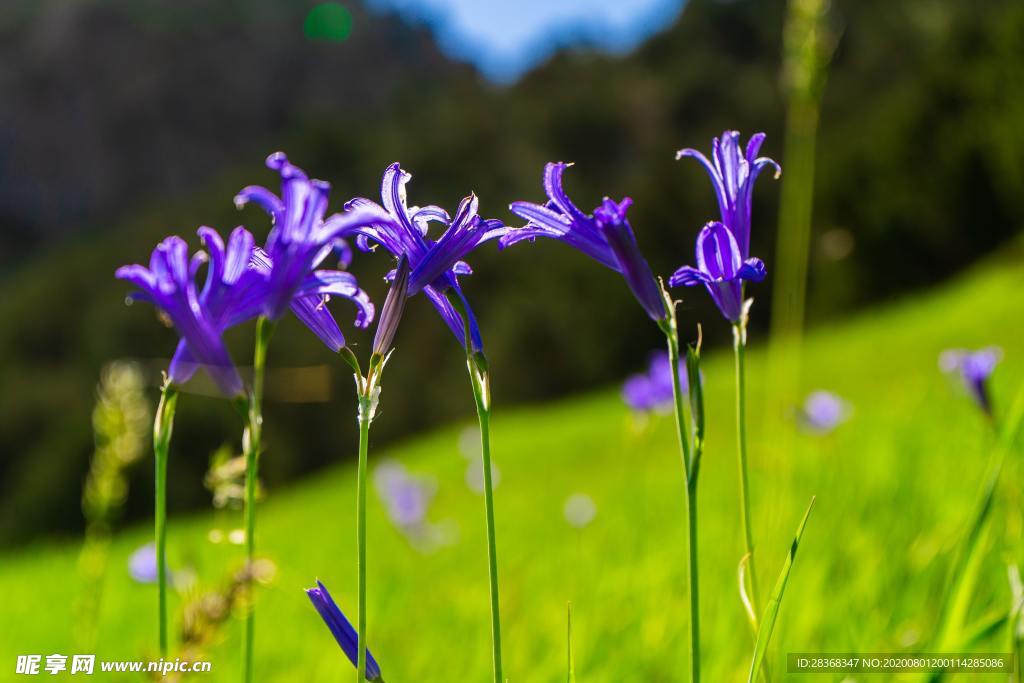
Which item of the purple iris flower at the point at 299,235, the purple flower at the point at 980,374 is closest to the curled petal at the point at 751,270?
the purple iris flower at the point at 299,235

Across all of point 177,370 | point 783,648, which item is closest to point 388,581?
point 783,648

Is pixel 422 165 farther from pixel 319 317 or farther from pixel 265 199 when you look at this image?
pixel 265 199

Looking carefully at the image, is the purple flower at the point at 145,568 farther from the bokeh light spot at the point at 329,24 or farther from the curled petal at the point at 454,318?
the bokeh light spot at the point at 329,24

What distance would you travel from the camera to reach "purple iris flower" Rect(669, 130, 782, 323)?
73 cm

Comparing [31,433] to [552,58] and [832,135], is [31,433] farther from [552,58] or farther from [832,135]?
[552,58]

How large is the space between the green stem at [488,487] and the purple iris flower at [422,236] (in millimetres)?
22

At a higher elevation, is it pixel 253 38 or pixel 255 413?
pixel 253 38

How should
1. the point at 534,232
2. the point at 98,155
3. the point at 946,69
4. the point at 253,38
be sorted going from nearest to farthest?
the point at 534,232 → the point at 946,69 → the point at 98,155 → the point at 253,38

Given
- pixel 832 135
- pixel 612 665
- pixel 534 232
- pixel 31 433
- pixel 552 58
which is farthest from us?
pixel 552 58

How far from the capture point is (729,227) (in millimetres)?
745

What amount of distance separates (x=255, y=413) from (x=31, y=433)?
4260 cm

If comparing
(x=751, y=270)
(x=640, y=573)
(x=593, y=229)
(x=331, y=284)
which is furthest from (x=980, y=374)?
(x=640, y=573)

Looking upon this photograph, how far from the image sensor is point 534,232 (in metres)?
0.68

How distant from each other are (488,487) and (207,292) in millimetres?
258
